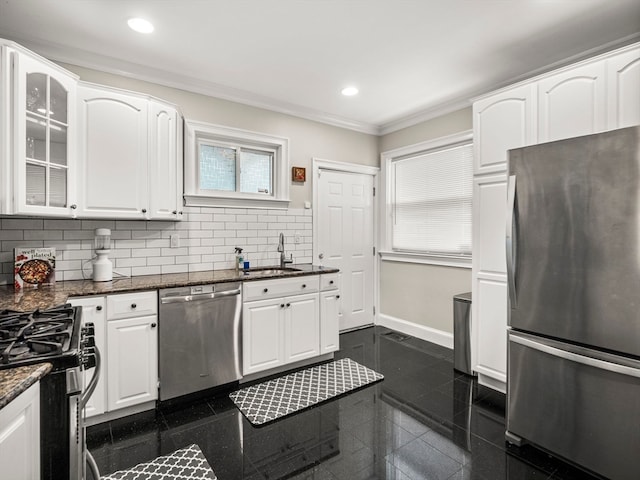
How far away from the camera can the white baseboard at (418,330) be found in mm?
3818

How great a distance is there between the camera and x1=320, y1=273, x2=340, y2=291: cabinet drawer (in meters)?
3.36

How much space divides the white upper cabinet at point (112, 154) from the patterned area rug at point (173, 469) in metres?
1.70

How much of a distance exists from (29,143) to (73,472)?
196 cm

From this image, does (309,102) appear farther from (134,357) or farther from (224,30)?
(134,357)

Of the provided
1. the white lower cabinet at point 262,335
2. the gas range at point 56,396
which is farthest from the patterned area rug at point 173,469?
the white lower cabinet at point 262,335

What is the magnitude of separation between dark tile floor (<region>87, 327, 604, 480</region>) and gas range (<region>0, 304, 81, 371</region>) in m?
0.98

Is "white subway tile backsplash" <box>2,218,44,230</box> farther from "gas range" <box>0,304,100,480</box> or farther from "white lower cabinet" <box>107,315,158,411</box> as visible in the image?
"gas range" <box>0,304,100,480</box>

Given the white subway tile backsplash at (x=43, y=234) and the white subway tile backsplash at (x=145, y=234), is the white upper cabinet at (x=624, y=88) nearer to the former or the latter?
the white subway tile backsplash at (x=145, y=234)

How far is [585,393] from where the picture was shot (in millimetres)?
1793

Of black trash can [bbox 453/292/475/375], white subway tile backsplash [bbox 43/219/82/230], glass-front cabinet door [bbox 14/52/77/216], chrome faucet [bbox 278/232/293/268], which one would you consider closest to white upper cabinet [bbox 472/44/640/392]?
black trash can [bbox 453/292/475/375]

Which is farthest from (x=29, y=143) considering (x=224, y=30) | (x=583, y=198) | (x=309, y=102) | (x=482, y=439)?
(x=482, y=439)

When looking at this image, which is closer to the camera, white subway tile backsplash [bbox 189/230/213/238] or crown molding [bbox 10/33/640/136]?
crown molding [bbox 10/33/640/136]

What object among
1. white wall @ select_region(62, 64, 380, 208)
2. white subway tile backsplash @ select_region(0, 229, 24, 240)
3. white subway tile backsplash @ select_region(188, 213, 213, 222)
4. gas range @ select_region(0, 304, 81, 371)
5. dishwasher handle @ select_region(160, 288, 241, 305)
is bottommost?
dishwasher handle @ select_region(160, 288, 241, 305)

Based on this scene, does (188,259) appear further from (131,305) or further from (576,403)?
(576,403)
